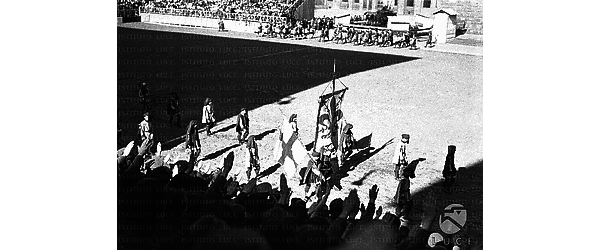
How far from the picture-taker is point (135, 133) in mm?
8594

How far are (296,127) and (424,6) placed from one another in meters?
21.4

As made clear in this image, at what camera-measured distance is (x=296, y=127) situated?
23.3 ft

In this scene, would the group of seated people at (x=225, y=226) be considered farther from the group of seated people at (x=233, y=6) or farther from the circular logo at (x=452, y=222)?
the group of seated people at (x=233, y=6)

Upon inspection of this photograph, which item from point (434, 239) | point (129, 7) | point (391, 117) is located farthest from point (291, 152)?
point (129, 7)

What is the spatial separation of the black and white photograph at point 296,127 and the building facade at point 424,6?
9cm

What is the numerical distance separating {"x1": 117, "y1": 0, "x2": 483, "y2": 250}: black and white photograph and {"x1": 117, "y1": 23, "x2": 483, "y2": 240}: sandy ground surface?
4 cm

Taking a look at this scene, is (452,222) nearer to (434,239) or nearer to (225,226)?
(434,239)

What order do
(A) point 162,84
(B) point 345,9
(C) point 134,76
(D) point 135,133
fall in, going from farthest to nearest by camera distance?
(B) point 345,9
(C) point 134,76
(A) point 162,84
(D) point 135,133

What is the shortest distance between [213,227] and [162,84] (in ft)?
35.8

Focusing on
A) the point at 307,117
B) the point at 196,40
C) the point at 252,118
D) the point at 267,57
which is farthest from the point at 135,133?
the point at 196,40

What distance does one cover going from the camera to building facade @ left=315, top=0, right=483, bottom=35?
25609 mm

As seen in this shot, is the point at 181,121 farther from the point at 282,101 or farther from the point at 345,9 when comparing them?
the point at 345,9

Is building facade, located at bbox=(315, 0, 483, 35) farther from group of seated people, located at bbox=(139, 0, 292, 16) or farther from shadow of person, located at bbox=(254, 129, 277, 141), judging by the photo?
shadow of person, located at bbox=(254, 129, 277, 141)

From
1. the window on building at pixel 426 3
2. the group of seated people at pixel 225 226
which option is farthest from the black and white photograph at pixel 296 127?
the window on building at pixel 426 3
